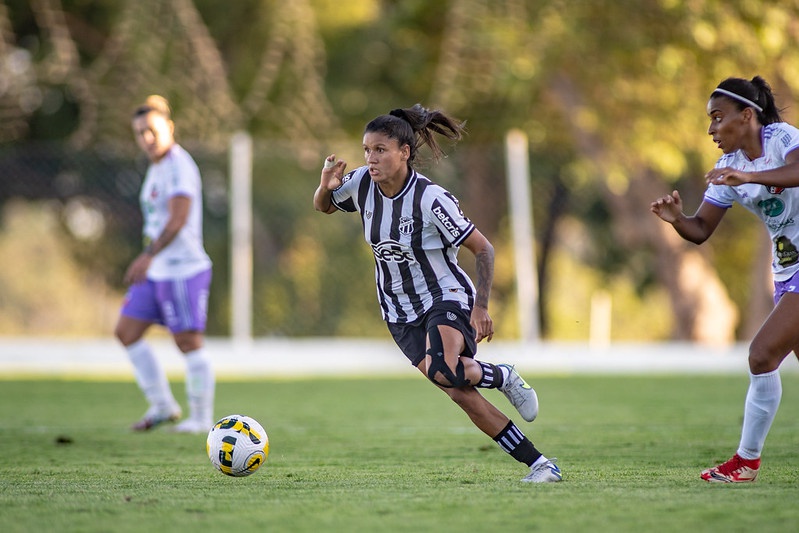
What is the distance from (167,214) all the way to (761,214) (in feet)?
15.3

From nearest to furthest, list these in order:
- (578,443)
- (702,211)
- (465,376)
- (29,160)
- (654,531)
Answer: (654,531) < (465,376) < (702,211) < (578,443) < (29,160)

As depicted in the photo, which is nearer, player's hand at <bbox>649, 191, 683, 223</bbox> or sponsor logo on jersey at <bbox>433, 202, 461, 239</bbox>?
sponsor logo on jersey at <bbox>433, 202, 461, 239</bbox>

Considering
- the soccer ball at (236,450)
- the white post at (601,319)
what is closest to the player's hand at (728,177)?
the soccer ball at (236,450)

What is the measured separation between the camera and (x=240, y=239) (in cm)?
1536

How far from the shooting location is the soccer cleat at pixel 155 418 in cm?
871

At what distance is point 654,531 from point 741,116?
248cm

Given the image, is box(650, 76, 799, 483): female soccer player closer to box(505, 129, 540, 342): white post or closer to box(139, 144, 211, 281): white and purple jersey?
box(139, 144, 211, 281): white and purple jersey

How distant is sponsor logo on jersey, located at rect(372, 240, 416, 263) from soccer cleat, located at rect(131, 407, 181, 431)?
3.51 metres

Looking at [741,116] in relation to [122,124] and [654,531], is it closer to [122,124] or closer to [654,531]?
[654,531]

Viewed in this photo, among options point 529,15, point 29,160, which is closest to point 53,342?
point 29,160

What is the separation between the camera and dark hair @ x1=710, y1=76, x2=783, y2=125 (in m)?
5.81

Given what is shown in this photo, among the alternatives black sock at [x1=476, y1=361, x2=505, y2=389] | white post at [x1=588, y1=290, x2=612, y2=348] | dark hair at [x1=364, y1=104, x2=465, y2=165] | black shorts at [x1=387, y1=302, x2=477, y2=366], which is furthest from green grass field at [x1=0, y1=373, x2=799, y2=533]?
white post at [x1=588, y1=290, x2=612, y2=348]

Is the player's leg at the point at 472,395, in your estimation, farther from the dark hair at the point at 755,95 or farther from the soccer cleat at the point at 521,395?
the dark hair at the point at 755,95

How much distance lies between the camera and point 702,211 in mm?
6191
